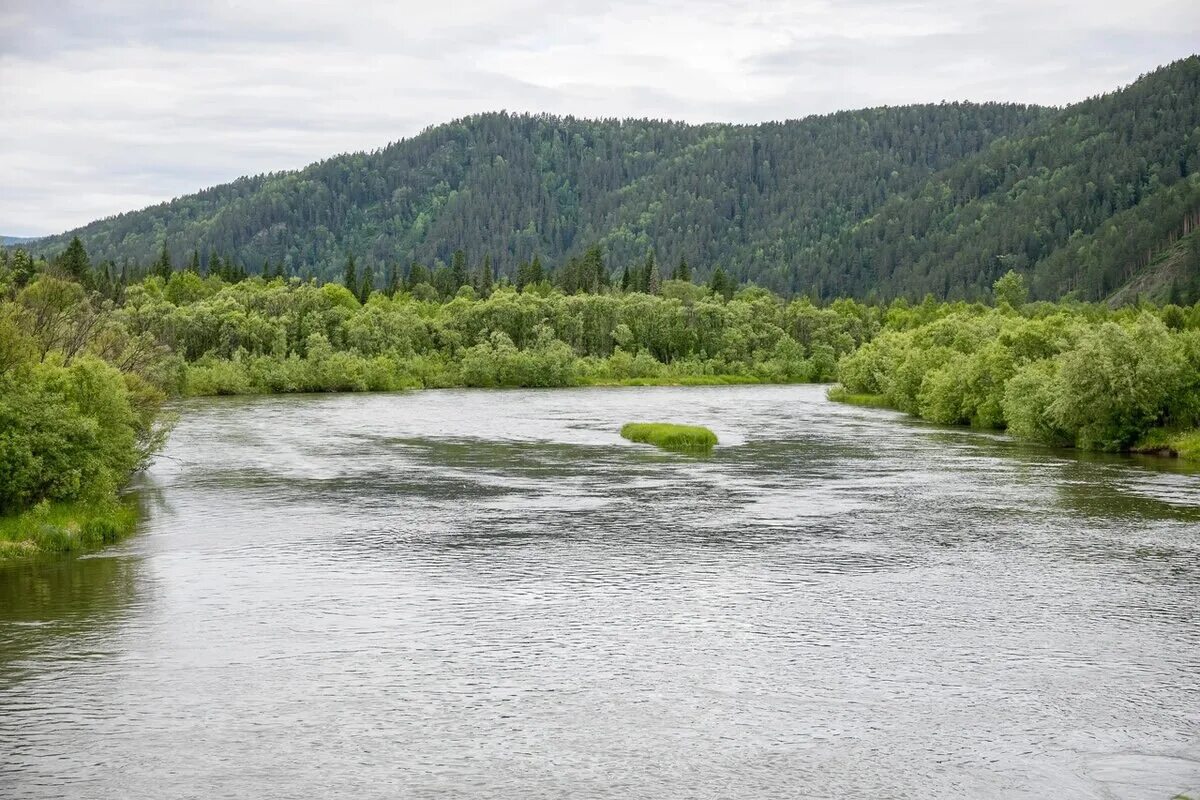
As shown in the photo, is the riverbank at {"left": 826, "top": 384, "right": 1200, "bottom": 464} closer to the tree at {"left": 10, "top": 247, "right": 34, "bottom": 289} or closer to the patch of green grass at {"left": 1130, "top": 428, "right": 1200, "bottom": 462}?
the patch of green grass at {"left": 1130, "top": 428, "right": 1200, "bottom": 462}

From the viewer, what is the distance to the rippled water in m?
25.4

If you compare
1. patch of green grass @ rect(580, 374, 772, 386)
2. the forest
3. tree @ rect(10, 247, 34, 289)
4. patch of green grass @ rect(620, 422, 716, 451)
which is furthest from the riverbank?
tree @ rect(10, 247, 34, 289)

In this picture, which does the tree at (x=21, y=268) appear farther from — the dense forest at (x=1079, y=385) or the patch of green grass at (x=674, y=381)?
the dense forest at (x=1079, y=385)

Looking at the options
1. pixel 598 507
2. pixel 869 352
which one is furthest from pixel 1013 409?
pixel 869 352

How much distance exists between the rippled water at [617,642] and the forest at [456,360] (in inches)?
177

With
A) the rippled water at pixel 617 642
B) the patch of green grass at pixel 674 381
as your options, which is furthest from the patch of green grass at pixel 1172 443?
the patch of green grass at pixel 674 381

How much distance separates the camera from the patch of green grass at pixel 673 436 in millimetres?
82688

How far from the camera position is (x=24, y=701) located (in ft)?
94.9

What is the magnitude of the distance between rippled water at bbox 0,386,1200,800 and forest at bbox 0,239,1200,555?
Answer: 4.50 m

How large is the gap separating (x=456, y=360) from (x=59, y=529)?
127m

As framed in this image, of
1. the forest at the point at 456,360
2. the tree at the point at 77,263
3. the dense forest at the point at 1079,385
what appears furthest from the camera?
the tree at the point at 77,263

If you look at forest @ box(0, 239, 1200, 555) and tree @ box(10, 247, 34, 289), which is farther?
tree @ box(10, 247, 34, 289)

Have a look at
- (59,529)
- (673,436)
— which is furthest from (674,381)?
(59,529)

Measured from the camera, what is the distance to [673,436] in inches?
3314
